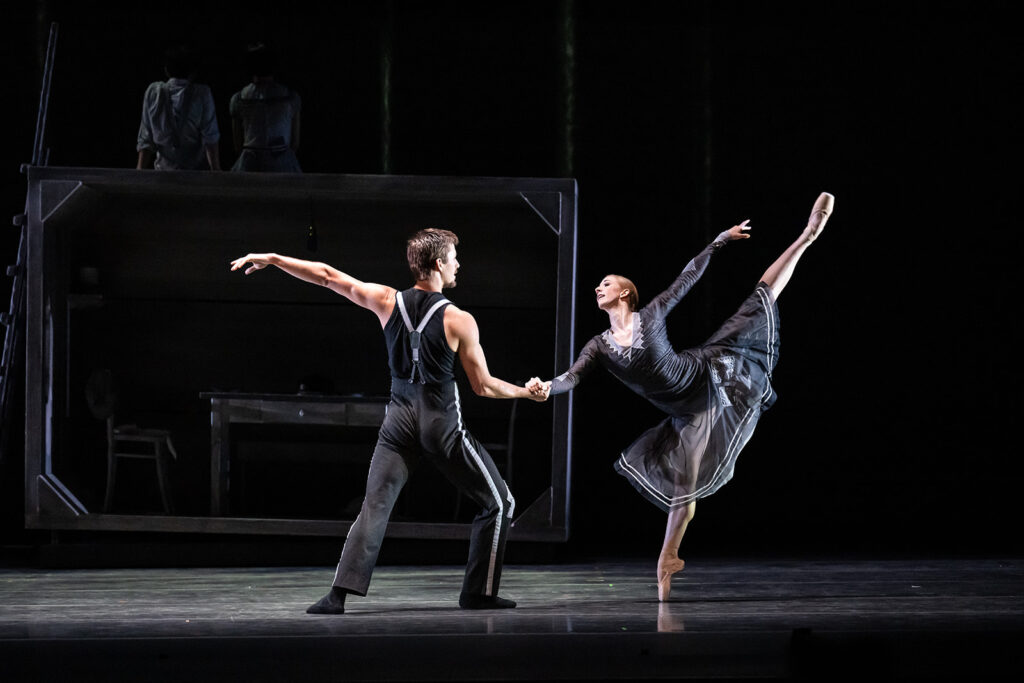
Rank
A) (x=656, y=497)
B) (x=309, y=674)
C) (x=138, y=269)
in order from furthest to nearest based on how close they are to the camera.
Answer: (x=138, y=269)
(x=656, y=497)
(x=309, y=674)

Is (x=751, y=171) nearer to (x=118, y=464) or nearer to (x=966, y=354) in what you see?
(x=966, y=354)

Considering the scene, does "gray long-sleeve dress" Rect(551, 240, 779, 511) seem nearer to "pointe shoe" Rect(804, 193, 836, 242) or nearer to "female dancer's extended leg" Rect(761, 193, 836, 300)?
"female dancer's extended leg" Rect(761, 193, 836, 300)

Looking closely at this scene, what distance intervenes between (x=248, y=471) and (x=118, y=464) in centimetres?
81

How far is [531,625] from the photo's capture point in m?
5.41

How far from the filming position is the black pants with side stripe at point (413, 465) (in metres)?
5.57

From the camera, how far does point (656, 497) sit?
621 cm

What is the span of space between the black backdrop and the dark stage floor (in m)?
Answer: 1.82

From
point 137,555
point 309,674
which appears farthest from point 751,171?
point 309,674

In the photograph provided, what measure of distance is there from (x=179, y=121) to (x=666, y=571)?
12.1 ft

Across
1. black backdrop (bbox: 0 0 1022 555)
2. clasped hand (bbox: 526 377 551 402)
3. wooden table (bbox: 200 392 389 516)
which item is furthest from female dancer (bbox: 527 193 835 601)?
black backdrop (bbox: 0 0 1022 555)

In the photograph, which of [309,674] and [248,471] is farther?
[248,471]

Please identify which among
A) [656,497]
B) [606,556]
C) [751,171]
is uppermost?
[751,171]

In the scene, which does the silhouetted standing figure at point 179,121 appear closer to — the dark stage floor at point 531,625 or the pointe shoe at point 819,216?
the dark stage floor at point 531,625

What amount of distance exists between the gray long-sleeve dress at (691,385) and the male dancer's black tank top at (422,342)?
2.61 feet
